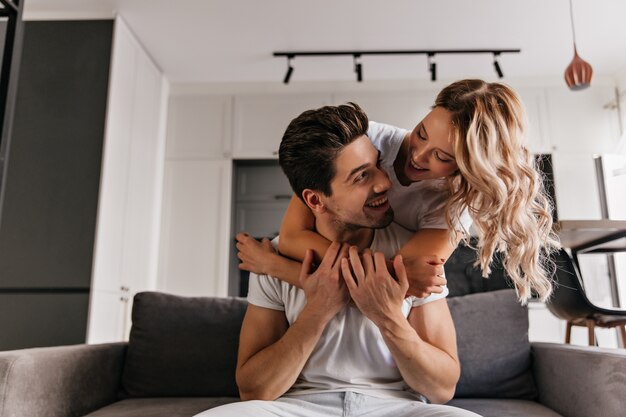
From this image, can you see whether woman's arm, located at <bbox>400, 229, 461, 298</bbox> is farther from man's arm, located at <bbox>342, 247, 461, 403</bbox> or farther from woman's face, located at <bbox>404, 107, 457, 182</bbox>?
woman's face, located at <bbox>404, 107, 457, 182</bbox>

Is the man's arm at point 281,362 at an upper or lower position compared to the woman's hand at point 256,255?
lower

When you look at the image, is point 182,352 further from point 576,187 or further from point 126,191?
point 576,187

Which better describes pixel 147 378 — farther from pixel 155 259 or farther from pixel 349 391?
→ pixel 155 259

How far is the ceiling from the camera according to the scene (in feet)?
11.6

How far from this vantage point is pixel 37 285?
3.17 m

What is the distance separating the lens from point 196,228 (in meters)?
4.56

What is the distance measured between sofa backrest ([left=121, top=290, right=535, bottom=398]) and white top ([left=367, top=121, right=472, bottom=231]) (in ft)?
Result: 1.05

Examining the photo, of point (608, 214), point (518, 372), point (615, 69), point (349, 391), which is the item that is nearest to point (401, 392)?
point (349, 391)

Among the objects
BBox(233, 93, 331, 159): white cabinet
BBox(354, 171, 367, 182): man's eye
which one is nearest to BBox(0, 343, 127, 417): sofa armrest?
BBox(354, 171, 367, 182): man's eye

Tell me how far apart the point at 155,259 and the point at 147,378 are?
300 centimetres

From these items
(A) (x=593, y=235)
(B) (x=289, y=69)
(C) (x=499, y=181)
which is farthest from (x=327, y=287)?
(B) (x=289, y=69)

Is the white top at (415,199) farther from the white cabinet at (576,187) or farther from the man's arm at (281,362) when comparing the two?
the white cabinet at (576,187)

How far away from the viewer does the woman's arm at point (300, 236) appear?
1.33 meters

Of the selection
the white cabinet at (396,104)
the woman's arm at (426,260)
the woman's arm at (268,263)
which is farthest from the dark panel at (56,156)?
the woman's arm at (426,260)
